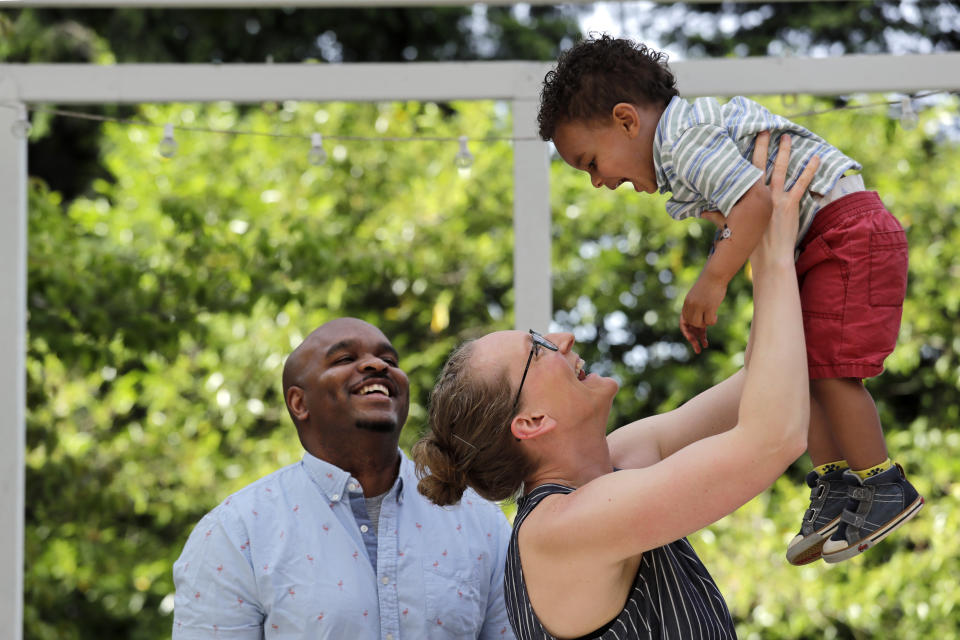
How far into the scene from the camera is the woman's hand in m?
1.49

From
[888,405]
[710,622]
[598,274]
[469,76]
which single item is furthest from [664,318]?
[710,622]

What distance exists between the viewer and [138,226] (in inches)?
190

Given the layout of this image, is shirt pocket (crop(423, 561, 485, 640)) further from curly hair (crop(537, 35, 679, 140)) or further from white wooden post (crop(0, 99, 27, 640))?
white wooden post (crop(0, 99, 27, 640))

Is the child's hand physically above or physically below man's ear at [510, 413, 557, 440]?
above

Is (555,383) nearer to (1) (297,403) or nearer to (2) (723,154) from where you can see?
(2) (723,154)

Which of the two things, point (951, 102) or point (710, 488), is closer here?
point (710, 488)

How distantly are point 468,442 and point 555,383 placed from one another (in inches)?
6.2

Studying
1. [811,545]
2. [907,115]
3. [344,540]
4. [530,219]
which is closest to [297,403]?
[344,540]

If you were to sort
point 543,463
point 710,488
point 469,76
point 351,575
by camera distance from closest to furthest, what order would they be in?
point 710,488 → point 543,463 → point 351,575 → point 469,76

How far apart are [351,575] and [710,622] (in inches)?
28.4

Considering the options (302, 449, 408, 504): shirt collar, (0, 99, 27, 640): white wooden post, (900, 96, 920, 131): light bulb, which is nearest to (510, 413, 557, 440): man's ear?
(302, 449, 408, 504): shirt collar

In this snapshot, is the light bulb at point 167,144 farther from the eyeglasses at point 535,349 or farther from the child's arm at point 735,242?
the child's arm at point 735,242

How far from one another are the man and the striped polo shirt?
839mm

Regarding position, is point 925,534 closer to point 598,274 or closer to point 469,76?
point 598,274
